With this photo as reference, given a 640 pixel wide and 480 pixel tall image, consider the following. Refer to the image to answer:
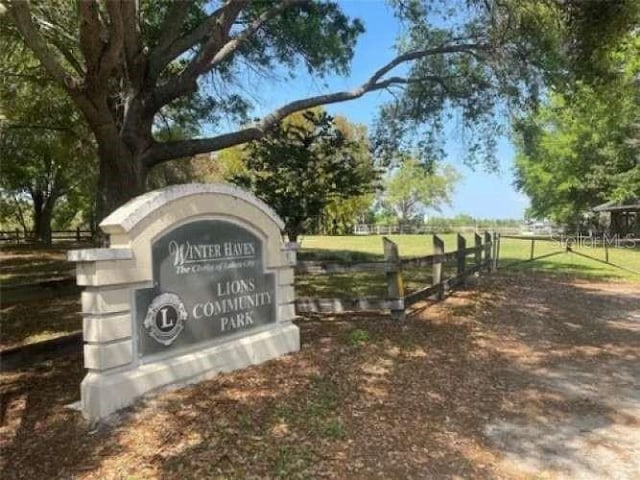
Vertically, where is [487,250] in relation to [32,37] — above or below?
below

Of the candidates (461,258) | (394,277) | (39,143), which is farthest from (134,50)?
(39,143)

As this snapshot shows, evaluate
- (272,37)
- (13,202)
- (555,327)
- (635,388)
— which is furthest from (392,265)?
(13,202)

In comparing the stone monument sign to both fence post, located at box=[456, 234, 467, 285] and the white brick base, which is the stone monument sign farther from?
fence post, located at box=[456, 234, 467, 285]

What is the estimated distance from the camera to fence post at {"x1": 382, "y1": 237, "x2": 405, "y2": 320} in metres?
7.82

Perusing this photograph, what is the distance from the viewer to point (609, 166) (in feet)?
121

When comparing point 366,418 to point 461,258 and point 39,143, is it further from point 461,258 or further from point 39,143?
point 39,143

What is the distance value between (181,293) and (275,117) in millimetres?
5140

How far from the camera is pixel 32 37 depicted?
573 cm

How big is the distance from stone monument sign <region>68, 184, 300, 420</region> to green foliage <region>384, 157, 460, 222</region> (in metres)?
71.5

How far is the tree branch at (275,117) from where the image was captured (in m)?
8.43

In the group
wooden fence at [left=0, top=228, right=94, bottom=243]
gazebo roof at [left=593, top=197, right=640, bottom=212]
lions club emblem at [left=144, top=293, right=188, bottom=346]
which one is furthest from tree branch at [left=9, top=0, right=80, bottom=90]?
gazebo roof at [left=593, top=197, right=640, bottom=212]

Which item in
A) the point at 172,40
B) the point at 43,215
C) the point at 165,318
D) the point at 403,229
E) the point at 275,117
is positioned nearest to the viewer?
the point at 165,318

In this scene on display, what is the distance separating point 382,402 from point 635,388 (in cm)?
267

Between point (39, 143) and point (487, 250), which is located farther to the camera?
point (39, 143)
